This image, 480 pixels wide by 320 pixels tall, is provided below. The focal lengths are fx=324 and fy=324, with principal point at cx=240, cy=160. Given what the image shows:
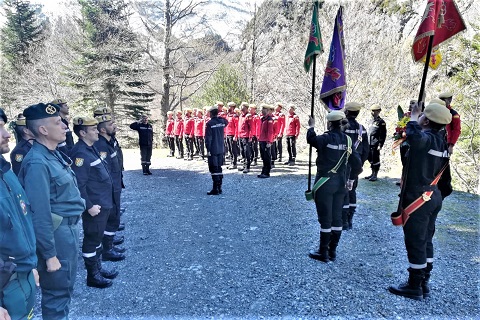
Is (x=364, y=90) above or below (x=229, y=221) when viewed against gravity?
above

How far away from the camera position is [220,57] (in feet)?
68.7

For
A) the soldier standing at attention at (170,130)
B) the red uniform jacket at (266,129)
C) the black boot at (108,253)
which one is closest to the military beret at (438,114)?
the black boot at (108,253)

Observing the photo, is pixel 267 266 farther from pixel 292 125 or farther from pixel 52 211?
pixel 292 125

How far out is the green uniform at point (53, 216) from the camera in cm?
255

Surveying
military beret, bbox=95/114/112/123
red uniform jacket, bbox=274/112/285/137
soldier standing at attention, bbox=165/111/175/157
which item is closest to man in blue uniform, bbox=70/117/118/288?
military beret, bbox=95/114/112/123

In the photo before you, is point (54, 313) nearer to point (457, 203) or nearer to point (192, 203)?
point (192, 203)

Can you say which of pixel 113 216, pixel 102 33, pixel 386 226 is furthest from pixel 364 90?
pixel 102 33

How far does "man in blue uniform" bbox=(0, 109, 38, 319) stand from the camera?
2.05 metres

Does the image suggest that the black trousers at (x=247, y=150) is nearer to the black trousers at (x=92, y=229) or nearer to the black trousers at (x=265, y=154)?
the black trousers at (x=265, y=154)

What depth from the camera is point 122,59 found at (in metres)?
23.2

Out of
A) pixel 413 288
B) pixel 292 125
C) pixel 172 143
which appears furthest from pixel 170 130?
pixel 413 288

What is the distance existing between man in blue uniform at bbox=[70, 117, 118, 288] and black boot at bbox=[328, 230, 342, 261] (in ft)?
10.4

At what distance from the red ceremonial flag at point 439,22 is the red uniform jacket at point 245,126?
700 centimetres

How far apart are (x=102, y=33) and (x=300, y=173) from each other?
2041 cm
